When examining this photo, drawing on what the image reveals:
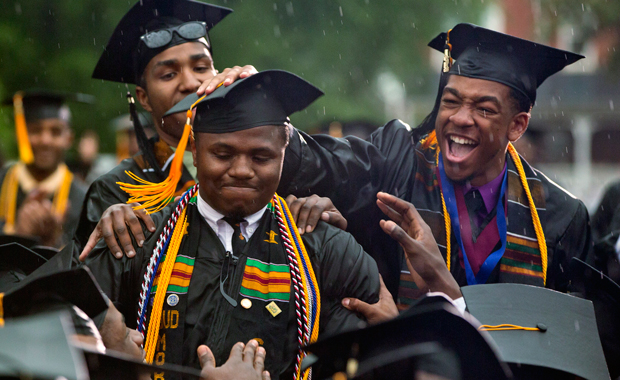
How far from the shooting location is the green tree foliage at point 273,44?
10.5 meters

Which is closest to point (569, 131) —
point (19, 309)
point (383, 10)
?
point (383, 10)

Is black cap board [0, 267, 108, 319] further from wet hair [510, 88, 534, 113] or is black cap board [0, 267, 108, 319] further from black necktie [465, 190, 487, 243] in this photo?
wet hair [510, 88, 534, 113]

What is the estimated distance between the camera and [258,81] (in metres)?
2.77

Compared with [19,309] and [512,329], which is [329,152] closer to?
[512,329]

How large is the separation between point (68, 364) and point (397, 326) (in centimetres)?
95

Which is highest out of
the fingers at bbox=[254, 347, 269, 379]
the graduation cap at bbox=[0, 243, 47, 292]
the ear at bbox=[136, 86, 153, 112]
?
the ear at bbox=[136, 86, 153, 112]

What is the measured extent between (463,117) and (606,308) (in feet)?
3.59

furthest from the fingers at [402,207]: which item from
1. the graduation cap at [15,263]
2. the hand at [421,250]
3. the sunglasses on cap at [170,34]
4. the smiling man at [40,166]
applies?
the smiling man at [40,166]

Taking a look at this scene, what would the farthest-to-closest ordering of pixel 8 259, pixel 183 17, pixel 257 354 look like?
1. pixel 183 17
2. pixel 8 259
3. pixel 257 354

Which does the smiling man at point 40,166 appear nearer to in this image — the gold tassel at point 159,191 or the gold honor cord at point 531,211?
the gold tassel at point 159,191

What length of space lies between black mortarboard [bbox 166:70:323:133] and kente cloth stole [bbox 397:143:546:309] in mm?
980

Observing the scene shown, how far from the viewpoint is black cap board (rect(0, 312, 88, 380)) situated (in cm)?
170

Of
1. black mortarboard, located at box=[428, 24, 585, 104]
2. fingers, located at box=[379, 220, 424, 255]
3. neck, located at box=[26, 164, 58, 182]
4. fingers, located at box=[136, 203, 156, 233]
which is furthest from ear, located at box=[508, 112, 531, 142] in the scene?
neck, located at box=[26, 164, 58, 182]

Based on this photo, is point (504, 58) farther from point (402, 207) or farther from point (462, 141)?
point (402, 207)
